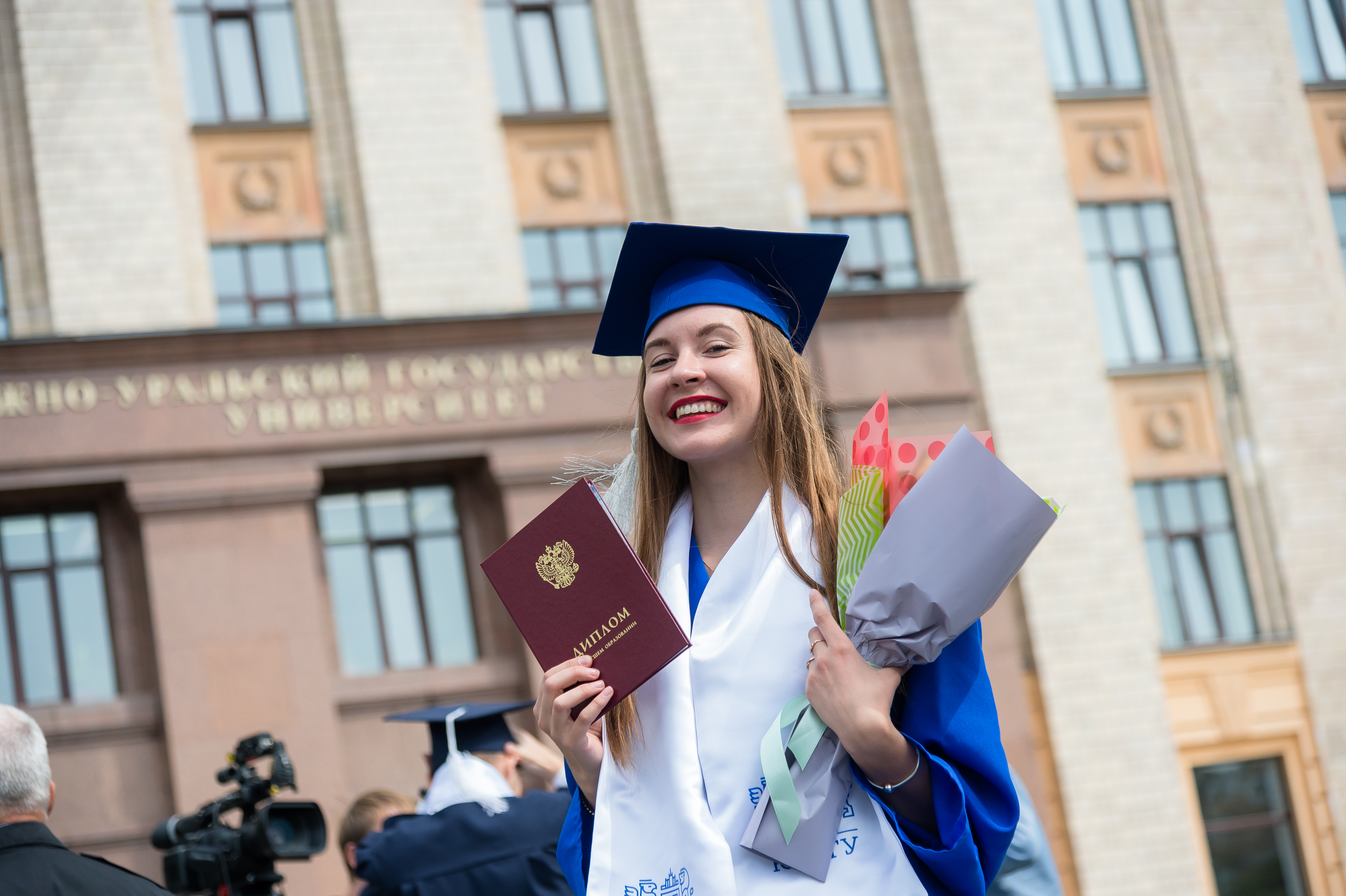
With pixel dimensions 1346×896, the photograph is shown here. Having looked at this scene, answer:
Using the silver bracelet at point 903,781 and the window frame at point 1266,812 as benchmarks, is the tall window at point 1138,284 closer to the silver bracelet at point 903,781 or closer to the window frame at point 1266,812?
the window frame at point 1266,812

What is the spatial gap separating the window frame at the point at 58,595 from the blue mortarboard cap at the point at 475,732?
25.8 feet

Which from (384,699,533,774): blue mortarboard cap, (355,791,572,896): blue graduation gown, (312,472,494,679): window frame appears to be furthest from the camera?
(312,472,494,679): window frame

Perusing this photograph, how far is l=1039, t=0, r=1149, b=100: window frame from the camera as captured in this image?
17.5 meters

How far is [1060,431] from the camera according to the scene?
1634cm

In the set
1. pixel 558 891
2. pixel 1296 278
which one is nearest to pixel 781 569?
pixel 558 891

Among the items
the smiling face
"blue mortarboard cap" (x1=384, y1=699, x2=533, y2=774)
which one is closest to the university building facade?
"blue mortarboard cap" (x1=384, y1=699, x2=533, y2=774)

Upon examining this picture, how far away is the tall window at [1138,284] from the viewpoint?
17.3 metres

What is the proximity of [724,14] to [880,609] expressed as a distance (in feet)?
48.5

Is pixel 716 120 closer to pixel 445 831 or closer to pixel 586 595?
pixel 445 831

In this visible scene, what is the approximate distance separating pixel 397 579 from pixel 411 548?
0.35 meters

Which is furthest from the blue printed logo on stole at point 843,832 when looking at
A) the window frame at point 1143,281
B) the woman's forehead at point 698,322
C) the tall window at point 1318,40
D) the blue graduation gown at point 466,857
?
the tall window at point 1318,40

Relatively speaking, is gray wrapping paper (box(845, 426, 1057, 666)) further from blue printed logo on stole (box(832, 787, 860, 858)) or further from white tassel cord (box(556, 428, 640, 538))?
white tassel cord (box(556, 428, 640, 538))

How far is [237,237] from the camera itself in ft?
47.6

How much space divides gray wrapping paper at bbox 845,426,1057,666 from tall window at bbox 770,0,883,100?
1502cm
